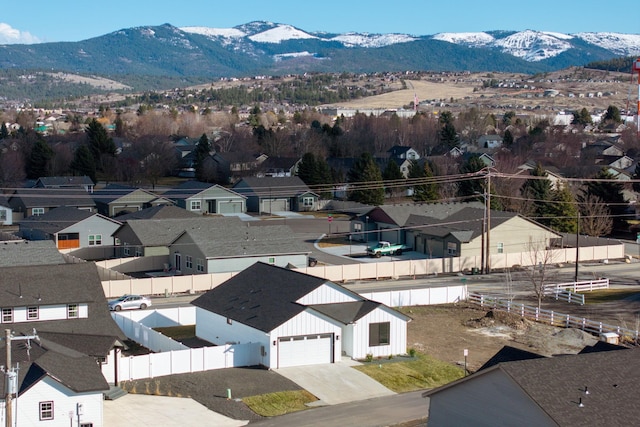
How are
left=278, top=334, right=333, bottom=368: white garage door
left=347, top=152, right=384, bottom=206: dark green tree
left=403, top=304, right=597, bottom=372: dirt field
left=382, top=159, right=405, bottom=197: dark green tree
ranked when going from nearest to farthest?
left=278, top=334, right=333, bottom=368: white garage door
left=403, top=304, right=597, bottom=372: dirt field
left=347, top=152, right=384, bottom=206: dark green tree
left=382, top=159, right=405, bottom=197: dark green tree

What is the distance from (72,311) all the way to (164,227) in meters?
26.9

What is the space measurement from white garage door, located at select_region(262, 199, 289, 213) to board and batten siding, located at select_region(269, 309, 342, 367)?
178 feet

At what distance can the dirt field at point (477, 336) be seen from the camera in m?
43.6

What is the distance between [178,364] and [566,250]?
37.3 metres

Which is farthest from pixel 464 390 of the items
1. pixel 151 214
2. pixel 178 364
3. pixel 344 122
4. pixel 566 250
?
pixel 344 122

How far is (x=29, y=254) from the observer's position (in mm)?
52750

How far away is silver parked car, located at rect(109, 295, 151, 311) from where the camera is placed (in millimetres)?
51419

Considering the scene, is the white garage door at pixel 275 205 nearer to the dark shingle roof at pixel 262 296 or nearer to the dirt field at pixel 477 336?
the dirt field at pixel 477 336

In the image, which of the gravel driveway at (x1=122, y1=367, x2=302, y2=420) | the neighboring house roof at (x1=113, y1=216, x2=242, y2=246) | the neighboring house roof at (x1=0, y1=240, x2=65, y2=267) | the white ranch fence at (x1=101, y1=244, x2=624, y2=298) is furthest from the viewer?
the neighboring house roof at (x1=113, y1=216, x2=242, y2=246)

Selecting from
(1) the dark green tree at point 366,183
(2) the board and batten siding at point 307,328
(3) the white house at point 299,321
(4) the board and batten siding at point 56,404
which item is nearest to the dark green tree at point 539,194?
(1) the dark green tree at point 366,183

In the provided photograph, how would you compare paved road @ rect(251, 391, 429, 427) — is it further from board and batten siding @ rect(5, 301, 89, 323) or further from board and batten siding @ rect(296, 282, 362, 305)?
board and batten siding @ rect(5, 301, 89, 323)

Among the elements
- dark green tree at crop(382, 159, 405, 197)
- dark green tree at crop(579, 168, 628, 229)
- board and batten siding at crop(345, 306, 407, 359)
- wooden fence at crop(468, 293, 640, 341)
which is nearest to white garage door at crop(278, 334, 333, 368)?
board and batten siding at crop(345, 306, 407, 359)

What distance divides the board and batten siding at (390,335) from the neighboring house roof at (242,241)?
20.1 m

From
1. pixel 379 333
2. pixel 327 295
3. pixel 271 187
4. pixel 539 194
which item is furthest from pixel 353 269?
pixel 271 187
